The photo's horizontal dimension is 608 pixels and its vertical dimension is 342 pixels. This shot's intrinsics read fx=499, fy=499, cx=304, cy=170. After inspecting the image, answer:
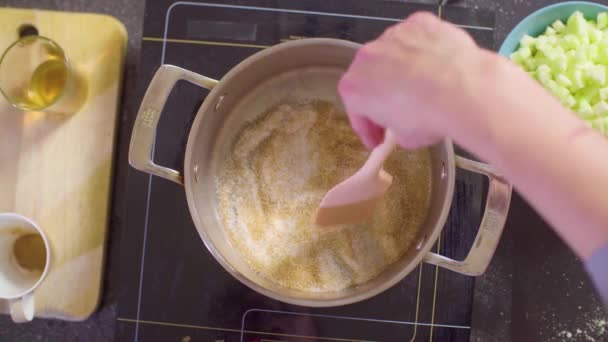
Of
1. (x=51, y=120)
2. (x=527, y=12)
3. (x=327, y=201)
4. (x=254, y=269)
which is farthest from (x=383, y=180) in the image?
(x=51, y=120)

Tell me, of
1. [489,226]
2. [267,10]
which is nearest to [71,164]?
[267,10]

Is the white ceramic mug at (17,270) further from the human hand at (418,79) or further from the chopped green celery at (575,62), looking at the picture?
the chopped green celery at (575,62)

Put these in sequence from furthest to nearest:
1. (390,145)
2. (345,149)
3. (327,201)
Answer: (345,149) → (327,201) → (390,145)

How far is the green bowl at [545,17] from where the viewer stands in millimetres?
774

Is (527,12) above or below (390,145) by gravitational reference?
above

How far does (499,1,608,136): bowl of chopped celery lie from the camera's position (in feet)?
2.43

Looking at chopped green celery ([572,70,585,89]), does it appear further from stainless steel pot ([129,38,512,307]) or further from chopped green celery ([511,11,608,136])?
stainless steel pot ([129,38,512,307])

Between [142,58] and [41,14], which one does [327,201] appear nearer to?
[142,58]

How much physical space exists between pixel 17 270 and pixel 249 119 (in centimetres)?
45

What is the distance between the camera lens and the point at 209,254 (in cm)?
80

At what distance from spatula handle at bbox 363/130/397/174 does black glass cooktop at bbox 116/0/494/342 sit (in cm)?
24

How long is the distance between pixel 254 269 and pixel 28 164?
0.43 m

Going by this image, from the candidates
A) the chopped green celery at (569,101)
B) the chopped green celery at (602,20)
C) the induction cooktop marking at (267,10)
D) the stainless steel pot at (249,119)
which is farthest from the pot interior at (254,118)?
the chopped green celery at (602,20)

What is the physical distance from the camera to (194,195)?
667mm
